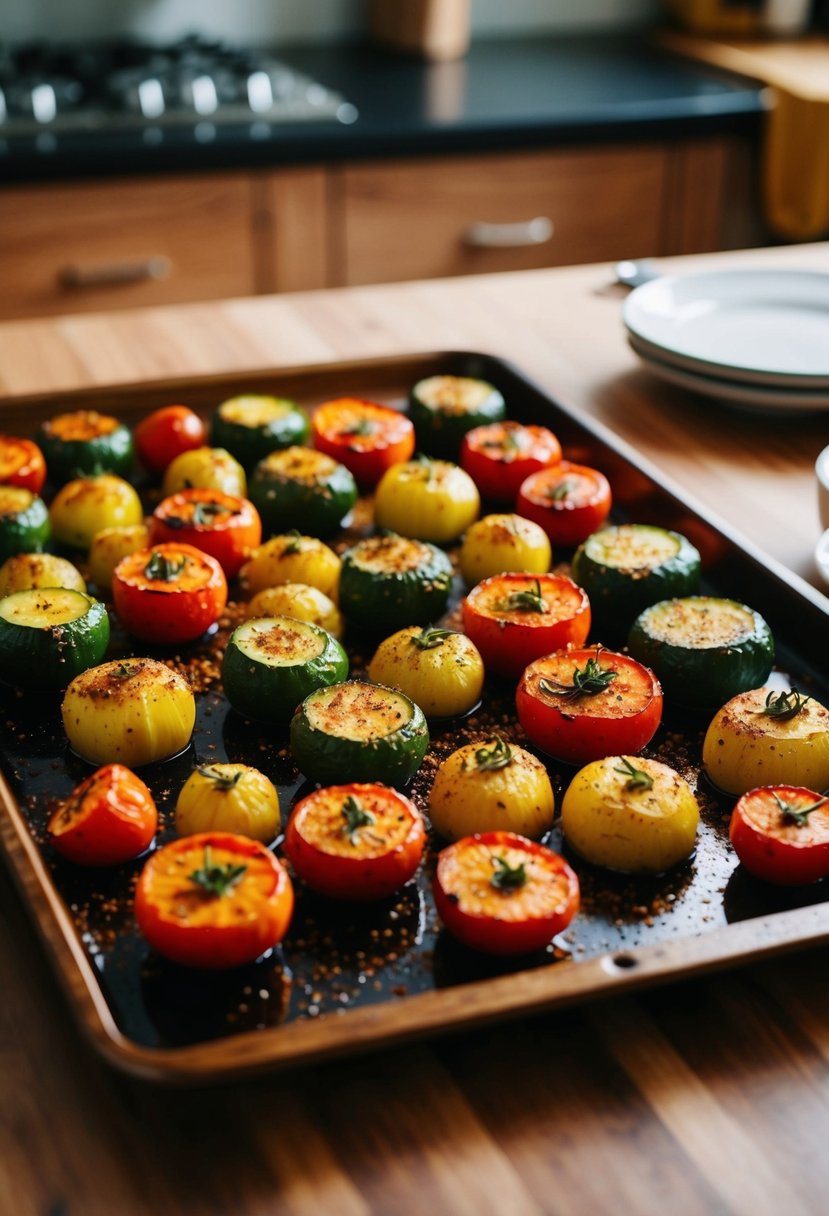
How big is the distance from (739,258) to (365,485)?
108 cm

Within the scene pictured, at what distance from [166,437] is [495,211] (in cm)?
170

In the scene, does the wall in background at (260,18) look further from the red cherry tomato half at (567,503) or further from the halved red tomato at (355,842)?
the halved red tomato at (355,842)

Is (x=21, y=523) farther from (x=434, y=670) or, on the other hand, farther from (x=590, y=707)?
(x=590, y=707)

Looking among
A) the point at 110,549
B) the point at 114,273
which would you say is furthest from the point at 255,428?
the point at 114,273

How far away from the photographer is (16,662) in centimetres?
141

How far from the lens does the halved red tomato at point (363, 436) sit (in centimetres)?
189

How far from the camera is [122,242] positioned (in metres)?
3.03

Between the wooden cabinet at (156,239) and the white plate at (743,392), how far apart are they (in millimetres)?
1283

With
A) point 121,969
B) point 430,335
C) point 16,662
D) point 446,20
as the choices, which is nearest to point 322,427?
point 430,335

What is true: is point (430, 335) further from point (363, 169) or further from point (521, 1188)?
point (521, 1188)

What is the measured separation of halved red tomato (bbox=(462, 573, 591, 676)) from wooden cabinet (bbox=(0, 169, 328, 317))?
1786mm

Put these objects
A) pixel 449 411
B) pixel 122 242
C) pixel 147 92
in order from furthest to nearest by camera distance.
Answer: pixel 147 92, pixel 122 242, pixel 449 411

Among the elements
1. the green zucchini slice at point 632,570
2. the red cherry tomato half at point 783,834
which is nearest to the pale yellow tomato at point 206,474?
the green zucchini slice at point 632,570

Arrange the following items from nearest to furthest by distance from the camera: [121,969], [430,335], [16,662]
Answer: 1. [121,969]
2. [16,662]
3. [430,335]
